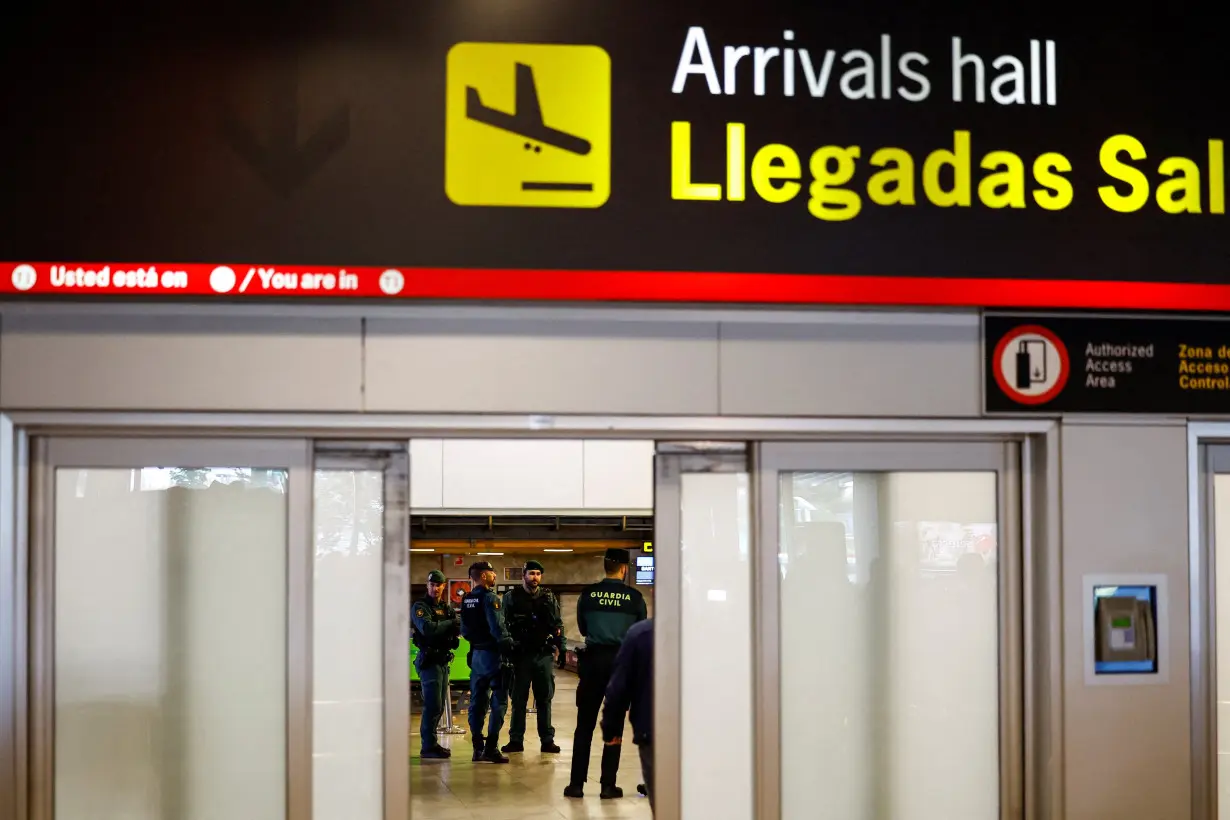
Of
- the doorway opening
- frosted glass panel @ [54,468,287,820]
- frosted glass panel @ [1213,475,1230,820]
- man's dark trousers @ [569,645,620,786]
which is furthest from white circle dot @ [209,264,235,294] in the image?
man's dark trousers @ [569,645,620,786]

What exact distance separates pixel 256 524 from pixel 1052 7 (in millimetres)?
3327

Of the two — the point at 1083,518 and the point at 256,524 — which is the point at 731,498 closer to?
the point at 1083,518

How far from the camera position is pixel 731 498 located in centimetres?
448

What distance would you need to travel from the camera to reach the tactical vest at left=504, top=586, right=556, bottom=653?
9055 mm

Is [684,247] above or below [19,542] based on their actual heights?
above

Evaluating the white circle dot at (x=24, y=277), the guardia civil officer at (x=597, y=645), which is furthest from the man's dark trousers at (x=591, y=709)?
the white circle dot at (x=24, y=277)

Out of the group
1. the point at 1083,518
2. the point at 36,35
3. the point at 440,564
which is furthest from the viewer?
Result: the point at 440,564

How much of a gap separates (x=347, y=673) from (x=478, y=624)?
4833 millimetres

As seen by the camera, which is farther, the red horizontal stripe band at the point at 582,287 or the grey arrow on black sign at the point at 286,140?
the grey arrow on black sign at the point at 286,140

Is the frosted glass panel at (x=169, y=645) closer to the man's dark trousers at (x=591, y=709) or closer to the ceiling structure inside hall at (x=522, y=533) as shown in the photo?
the man's dark trousers at (x=591, y=709)

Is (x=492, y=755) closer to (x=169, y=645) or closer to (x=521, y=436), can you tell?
(x=169, y=645)

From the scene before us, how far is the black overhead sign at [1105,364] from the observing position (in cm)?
435

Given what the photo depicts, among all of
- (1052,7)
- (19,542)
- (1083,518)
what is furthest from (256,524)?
(1052,7)

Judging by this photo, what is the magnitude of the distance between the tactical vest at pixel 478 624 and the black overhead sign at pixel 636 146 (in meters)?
5.35
